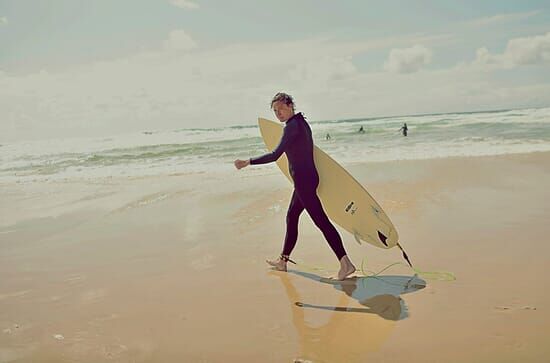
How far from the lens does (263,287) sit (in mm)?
4035

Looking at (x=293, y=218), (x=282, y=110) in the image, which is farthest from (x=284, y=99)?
(x=293, y=218)

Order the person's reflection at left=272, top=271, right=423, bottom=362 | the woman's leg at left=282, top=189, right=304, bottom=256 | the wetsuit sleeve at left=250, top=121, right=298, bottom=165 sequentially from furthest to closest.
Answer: the woman's leg at left=282, top=189, right=304, bottom=256 → the wetsuit sleeve at left=250, top=121, right=298, bottom=165 → the person's reflection at left=272, top=271, right=423, bottom=362

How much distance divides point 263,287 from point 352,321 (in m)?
0.95

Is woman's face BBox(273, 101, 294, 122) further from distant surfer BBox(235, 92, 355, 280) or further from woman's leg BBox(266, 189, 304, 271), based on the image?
woman's leg BBox(266, 189, 304, 271)

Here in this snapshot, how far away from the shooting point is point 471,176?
32.3ft

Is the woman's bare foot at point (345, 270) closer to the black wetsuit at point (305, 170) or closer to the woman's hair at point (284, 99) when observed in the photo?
the black wetsuit at point (305, 170)

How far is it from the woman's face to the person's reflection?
4.39 ft

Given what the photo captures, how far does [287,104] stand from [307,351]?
6.90 feet

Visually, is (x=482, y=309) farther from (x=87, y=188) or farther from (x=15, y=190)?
(x=15, y=190)

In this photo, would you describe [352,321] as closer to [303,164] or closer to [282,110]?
[303,164]

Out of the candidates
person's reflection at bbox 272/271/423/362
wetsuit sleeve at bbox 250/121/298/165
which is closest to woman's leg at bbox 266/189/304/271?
person's reflection at bbox 272/271/423/362

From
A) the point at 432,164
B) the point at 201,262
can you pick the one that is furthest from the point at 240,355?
the point at 432,164

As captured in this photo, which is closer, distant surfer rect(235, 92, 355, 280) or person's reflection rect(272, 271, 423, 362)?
person's reflection rect(272, 271, 423, 362)

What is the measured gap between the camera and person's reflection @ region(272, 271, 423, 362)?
2.86m
